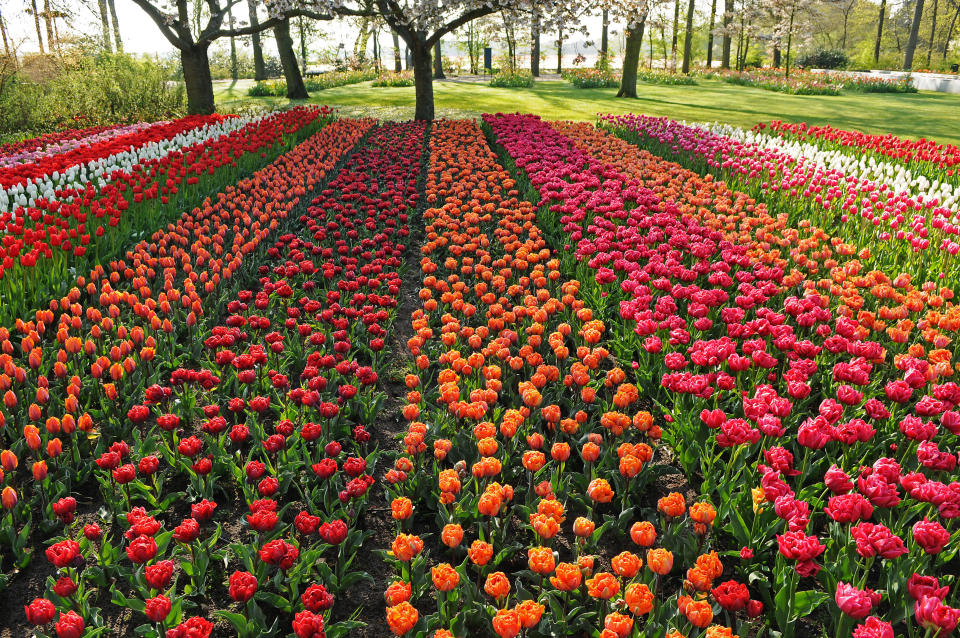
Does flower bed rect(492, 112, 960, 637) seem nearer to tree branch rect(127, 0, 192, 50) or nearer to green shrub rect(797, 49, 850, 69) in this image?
tree branch rect(127, 0, 192, 50)

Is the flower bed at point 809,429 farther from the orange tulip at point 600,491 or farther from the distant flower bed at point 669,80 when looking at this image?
the distant flower bed at point 669,80

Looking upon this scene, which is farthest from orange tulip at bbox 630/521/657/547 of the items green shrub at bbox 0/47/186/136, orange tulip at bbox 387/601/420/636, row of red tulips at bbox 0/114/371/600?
green shrub at bbox 0/47/186/136

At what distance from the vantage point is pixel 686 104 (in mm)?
27641

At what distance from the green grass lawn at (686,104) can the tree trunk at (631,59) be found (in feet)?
2.27

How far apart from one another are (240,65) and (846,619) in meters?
64.4

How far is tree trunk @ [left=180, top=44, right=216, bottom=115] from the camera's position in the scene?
67.3 ft

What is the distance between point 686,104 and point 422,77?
13380 millimetres

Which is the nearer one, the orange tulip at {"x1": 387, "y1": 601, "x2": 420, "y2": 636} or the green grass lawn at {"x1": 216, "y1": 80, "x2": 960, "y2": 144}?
the orange tulip at {"x1": 387, "y1": 601, "x2": 420, "y2": 636}

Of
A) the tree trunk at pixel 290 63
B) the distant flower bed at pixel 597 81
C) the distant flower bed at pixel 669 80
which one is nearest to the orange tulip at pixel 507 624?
the tree trunk at pixel 290 63

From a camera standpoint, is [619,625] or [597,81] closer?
[619,625]

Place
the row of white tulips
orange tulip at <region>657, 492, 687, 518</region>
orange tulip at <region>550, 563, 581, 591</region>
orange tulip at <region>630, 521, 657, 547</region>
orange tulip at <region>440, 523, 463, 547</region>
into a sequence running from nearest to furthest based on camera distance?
orange tulip at <region>550, 563, 581, 591</region>
orange tulip at <region>630, 521, 657, 547</region>
orange tulip at <region>440, 523, 463, 547</region>
orange tulip at <region>657, 492, 687, 518</region>
the row of white tulips

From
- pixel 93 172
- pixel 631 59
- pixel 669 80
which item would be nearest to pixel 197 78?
pixel 93 172

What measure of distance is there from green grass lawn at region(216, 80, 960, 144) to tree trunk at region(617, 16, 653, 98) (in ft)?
2.27

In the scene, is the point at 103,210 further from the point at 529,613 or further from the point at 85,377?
the point at 529,613
